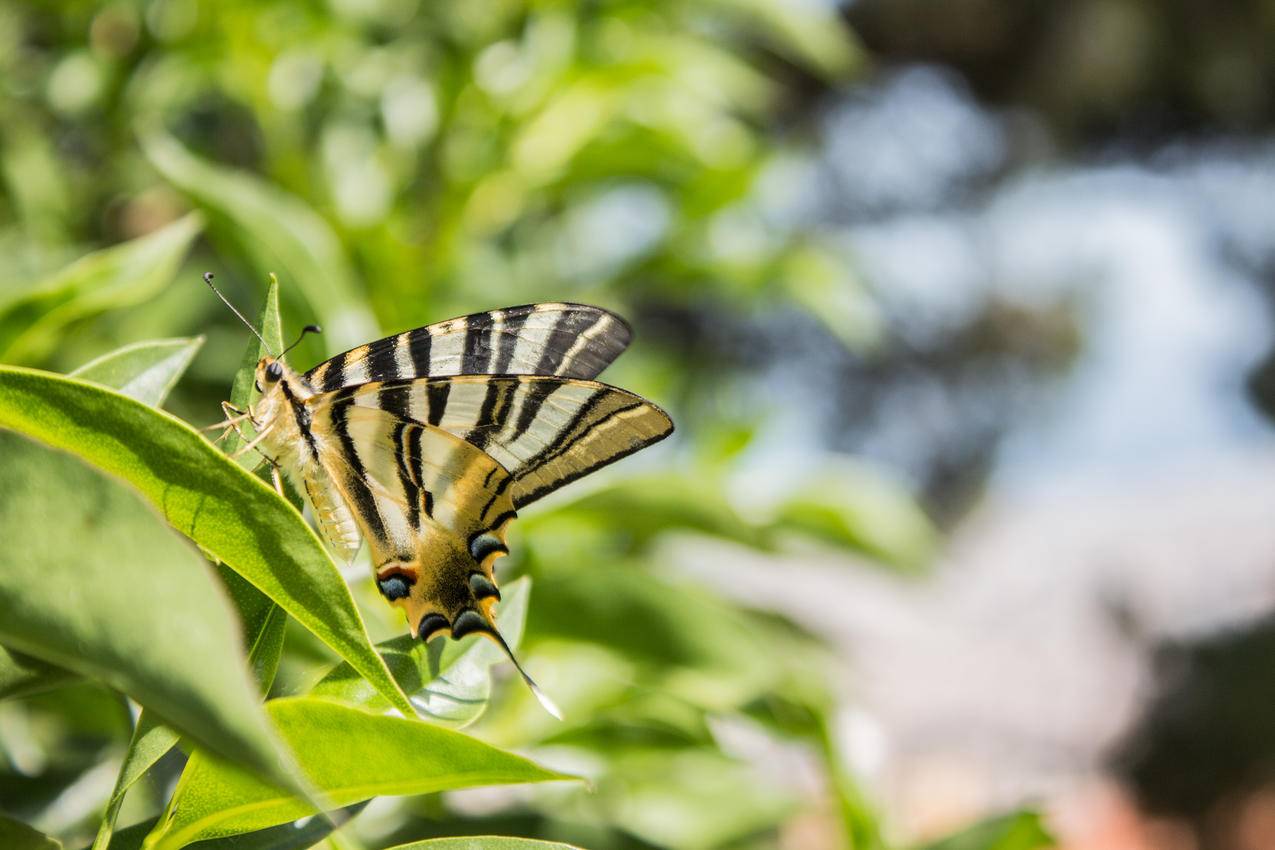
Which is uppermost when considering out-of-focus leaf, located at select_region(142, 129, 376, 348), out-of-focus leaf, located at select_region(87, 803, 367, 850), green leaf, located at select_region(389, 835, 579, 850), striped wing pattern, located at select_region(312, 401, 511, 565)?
out-of-focus leaf, located at select_region(142, 129, 376, 348)

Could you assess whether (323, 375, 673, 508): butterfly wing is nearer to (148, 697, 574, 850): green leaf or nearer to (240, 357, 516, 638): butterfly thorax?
(240, 357, 516, 638): butterfly thorax

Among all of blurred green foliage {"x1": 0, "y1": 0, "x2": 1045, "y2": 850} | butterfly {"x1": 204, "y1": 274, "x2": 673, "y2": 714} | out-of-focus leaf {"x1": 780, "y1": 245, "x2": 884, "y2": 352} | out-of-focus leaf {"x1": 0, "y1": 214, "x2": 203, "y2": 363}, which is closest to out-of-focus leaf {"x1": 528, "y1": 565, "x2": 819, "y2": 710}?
blurred green foliage {"x1": 0, "y1": 0, "x2": 1045, "y2": 850}

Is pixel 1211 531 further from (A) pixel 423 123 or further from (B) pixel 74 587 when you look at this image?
(B) pixel 74 587

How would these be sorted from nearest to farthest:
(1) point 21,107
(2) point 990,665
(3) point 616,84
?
(3) point 616,84 → (1) point 21,107 → (2) point 990,665

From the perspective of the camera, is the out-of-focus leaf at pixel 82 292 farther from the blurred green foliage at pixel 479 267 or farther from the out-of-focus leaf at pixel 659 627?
the out-of-focus leaf at pixel 659 627

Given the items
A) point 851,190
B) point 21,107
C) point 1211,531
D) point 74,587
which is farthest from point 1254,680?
point 74,587

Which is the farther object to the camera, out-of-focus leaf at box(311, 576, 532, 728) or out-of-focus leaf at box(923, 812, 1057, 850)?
out-of-focus leaf at box(923, 812, 1057, 850)

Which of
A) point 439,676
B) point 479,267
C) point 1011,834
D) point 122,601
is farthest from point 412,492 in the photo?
point 479,267

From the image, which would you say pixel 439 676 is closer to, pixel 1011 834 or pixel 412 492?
pixel 412 492

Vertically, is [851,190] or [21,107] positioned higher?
[851,190]
